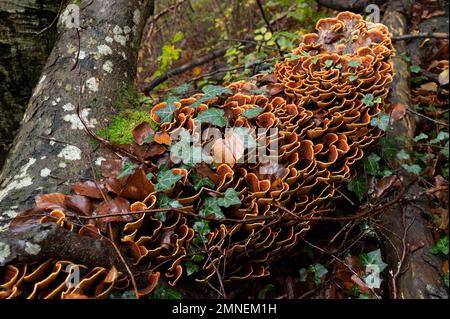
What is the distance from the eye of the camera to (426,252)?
10.3ft

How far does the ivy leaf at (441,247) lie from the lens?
3143 millimetres

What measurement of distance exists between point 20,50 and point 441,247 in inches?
180

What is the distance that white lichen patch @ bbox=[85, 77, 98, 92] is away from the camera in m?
3.47

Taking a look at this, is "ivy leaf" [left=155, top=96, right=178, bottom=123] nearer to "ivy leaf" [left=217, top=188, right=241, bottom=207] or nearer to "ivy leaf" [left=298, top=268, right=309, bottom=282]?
"ivy leaf" [left=217, top=188, right=241, bottom=207]

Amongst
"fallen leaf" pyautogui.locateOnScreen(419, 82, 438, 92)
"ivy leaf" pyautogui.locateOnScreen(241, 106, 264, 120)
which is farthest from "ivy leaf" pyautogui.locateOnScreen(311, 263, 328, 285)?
"fallen leaf" pyautogui.locateOnScreen(419, 82, 438, 92)

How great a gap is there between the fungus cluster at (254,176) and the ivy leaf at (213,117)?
1 cm

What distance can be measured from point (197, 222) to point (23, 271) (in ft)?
3.54

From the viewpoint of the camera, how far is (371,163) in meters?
3.63

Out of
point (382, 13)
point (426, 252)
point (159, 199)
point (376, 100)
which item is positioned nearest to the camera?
point (159, 199)

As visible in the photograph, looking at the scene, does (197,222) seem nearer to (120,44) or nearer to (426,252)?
(426,252)

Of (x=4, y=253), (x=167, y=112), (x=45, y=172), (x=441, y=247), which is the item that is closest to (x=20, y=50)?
(x=45, y=172)

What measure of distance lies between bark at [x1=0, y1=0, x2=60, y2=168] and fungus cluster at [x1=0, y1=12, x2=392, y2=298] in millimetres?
2103

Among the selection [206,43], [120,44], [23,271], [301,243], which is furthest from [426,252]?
[206,43]

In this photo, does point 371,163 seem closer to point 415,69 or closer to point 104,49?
point 415,69
